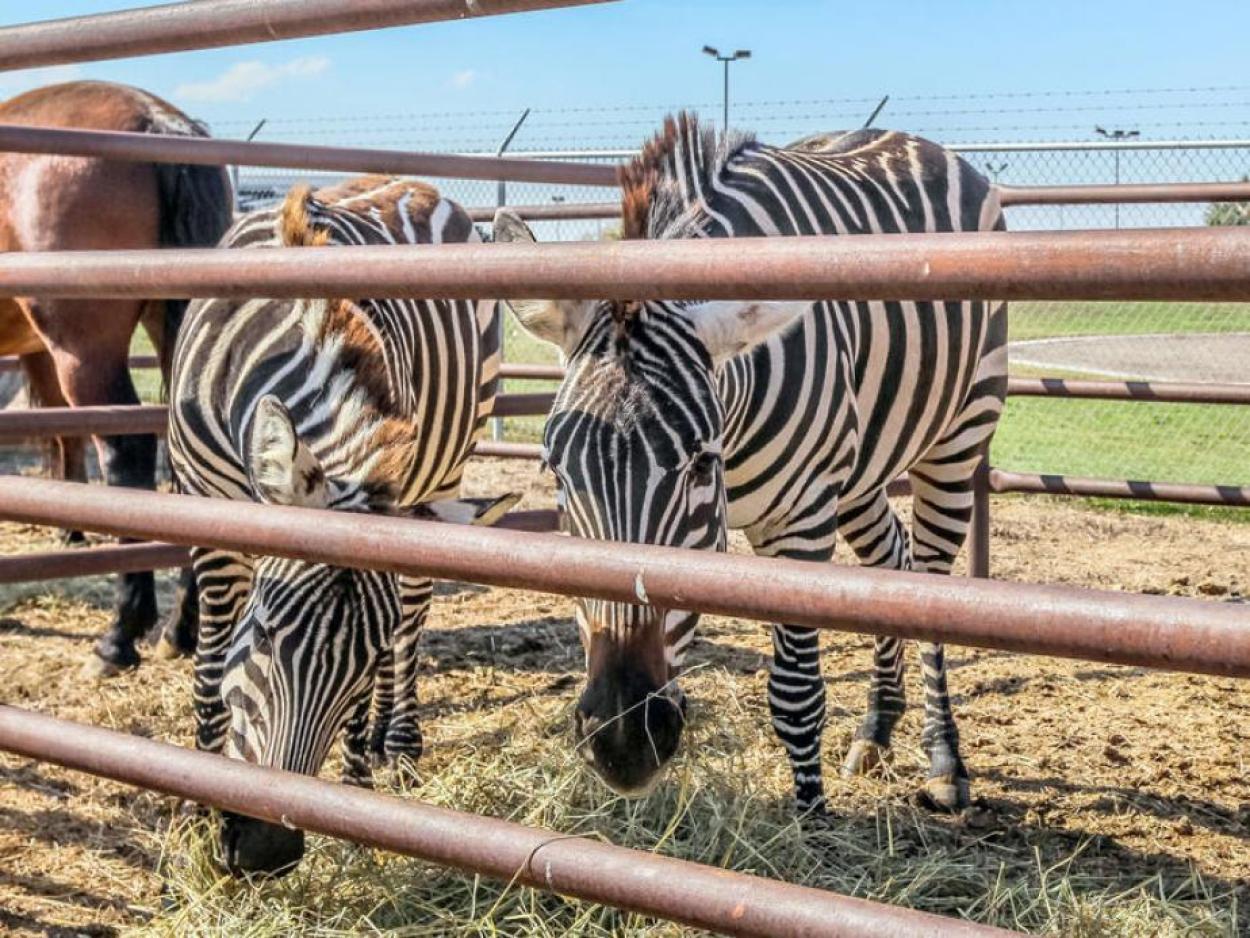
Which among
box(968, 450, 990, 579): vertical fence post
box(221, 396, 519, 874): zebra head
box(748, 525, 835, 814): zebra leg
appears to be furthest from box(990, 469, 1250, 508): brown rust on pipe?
box(221, 396, 519, 874): zebra head

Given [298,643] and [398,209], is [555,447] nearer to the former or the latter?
[298,643]

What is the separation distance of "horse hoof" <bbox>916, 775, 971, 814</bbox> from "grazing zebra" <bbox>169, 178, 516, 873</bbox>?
163 cm

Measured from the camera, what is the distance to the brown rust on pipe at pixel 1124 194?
5543 millimetres

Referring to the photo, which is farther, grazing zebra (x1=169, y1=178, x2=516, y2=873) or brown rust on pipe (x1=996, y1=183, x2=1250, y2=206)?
brown rust on pipe (x1=996, y1=183, x2=1250, y2=206)

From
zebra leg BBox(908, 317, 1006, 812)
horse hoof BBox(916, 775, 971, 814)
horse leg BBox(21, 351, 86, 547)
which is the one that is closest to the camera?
horse hoof BBox(916, 775, 971, 814)

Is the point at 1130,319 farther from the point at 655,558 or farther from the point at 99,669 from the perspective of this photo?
the point at 655,558

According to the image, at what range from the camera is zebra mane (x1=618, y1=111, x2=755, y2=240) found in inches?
117

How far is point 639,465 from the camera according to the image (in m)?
2.61

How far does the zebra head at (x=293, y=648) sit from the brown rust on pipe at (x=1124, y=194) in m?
3.61

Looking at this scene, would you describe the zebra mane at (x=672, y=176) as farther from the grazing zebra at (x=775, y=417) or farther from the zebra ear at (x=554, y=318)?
the zebra ear at (x=554, y=318)

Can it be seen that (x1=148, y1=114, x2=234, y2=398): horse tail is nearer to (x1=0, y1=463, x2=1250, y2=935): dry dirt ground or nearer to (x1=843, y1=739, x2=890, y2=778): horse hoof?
(x1=0, y1=463, x2=1250, y2=935): dry dirt ground

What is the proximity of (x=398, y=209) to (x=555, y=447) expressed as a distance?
6.53 feet

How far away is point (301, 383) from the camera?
10.4ft

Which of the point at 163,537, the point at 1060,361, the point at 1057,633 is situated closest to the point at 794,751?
the point at 163,537
